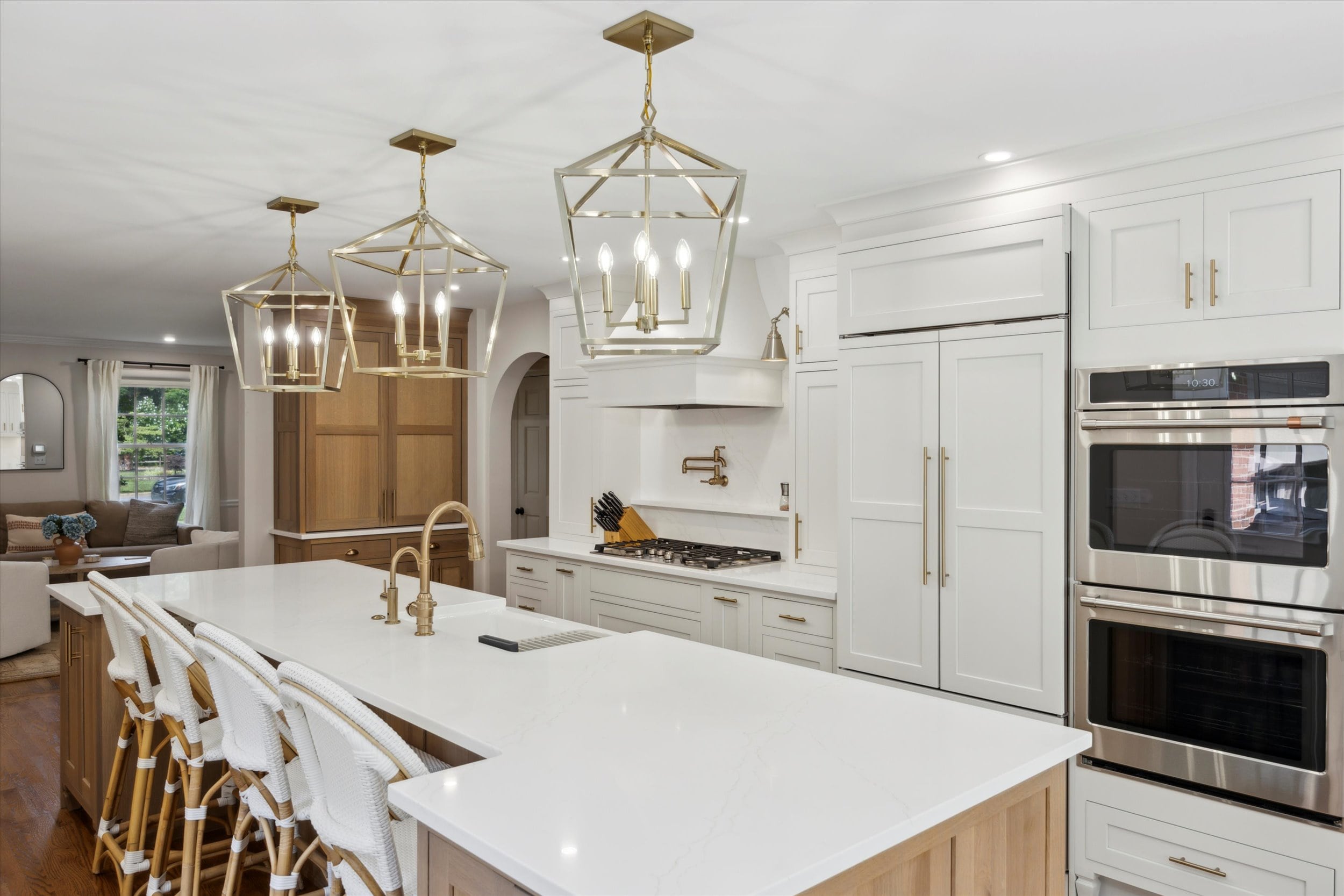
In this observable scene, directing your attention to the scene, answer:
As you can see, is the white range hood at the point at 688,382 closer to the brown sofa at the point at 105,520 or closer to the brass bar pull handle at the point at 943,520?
the brass bar pull handle at the point at 943,520

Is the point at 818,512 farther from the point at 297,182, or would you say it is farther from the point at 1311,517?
the point at 297,182

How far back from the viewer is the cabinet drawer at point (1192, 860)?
256 cm

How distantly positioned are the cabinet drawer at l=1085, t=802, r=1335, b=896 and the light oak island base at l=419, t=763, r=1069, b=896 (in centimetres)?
134

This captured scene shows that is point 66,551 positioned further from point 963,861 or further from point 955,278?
point 963,861

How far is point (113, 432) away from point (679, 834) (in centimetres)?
957

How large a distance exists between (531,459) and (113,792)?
4.70 meters

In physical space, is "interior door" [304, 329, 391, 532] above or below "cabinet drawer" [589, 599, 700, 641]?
above

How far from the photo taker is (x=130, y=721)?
308 centimetres

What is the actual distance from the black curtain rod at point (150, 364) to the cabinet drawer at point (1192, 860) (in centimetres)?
942

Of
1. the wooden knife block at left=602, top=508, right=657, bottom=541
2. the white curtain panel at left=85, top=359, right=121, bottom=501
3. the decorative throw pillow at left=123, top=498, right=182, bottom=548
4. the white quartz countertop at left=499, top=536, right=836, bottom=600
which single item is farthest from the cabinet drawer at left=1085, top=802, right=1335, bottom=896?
the white curtain panel at left=85, top=359, right=121, bottom=501

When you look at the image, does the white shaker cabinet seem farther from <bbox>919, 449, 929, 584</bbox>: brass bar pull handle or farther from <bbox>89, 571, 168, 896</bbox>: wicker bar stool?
<bbox>89, 571, 168, 896</bbox>: wicker bar stool

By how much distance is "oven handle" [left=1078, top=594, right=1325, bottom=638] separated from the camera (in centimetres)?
252

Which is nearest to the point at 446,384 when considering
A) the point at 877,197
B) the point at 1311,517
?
the point at 877,197

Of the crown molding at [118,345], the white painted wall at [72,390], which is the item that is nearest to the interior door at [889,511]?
the white painted wall at [72,390]
